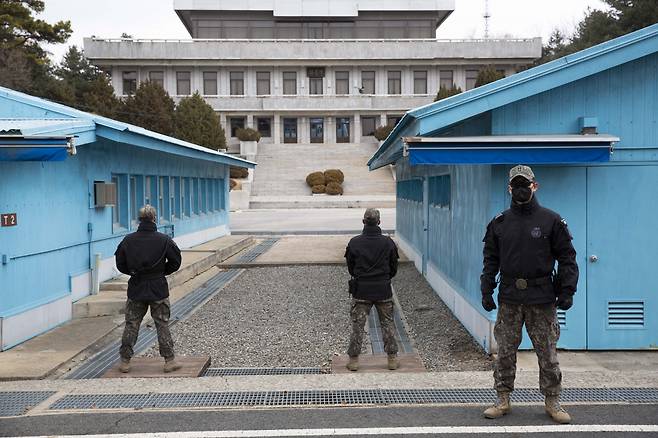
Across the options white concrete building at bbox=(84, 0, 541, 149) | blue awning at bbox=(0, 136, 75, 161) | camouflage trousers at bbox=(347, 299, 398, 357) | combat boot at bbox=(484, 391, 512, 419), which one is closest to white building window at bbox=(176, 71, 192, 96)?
white concrete building at bbox=(84, 0, 541, 149)

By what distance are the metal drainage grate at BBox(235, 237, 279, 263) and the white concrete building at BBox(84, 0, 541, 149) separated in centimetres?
4293

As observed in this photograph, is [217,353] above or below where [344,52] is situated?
below

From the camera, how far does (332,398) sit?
19.6ft

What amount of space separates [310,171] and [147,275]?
154 ft

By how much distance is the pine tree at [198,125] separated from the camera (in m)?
48.9

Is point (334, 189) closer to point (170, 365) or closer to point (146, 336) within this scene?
point (146, 336)

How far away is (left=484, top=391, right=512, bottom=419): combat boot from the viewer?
5313mm

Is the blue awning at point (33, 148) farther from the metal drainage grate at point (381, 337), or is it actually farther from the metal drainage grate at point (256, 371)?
the metal drainage grate at point (381, 337)

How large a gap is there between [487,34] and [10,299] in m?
93.8

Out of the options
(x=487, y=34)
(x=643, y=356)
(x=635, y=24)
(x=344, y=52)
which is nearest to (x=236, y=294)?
(x=643, y=356)

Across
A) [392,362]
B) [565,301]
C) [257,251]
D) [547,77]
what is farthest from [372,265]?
[257,251]

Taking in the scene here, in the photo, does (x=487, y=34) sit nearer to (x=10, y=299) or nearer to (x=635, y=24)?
(x=635, y=24)

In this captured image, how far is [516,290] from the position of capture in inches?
204

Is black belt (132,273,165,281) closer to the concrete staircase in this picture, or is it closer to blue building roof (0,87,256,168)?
blue building roof (0,87,256,168)
